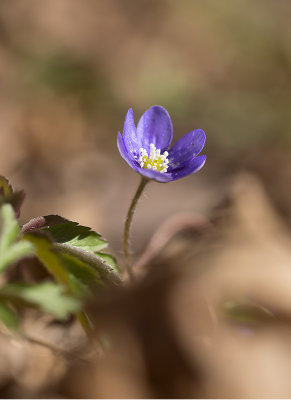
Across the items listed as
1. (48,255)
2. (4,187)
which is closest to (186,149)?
(4,187)

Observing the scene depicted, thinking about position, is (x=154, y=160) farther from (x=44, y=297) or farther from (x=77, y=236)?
(x=44, y=297)

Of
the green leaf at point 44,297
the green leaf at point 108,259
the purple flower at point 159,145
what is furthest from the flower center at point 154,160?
the green leaf at point 44,297

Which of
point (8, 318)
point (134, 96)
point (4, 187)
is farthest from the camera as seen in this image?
point (134, 96)

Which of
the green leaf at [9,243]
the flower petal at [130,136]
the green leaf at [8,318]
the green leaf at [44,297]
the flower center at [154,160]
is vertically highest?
the flower petal at [130,136]

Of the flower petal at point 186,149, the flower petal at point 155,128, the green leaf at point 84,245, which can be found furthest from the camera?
the flower petal at point 155,128

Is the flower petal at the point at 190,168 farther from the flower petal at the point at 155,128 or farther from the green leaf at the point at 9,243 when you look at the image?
the green leaf at the point at 9,243

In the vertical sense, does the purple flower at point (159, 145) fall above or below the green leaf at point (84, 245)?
above

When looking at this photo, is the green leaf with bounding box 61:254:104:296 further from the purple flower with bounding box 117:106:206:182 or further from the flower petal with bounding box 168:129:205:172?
the flower petal with bounding box 168:129:205:172
